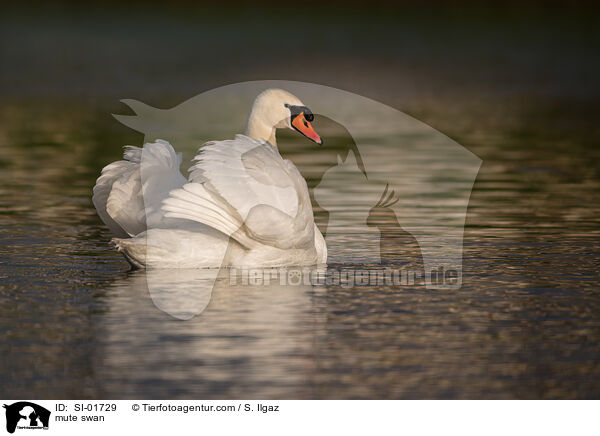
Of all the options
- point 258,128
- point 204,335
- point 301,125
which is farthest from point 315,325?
point 301,125

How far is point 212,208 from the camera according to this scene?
30.5 feet

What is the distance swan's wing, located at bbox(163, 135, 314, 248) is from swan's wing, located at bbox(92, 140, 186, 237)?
39 centimetres

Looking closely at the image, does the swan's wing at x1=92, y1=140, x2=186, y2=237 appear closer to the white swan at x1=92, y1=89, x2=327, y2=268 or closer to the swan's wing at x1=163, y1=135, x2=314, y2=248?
the white swan at x1=92, y1=89, x2=327, y2=268

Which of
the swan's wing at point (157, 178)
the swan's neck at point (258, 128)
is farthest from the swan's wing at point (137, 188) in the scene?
the swan's neck at point (258, 128)

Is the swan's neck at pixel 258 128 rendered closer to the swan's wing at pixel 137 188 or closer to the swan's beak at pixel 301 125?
the swan's beak at pixel 301 125

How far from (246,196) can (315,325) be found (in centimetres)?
153

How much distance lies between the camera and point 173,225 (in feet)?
31.4

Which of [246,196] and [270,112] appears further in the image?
[270,112]

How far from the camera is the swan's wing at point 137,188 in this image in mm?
9758

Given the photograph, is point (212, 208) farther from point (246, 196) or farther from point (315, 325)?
point (315, 325)

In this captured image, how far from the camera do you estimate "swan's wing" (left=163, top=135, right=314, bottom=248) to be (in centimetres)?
927
